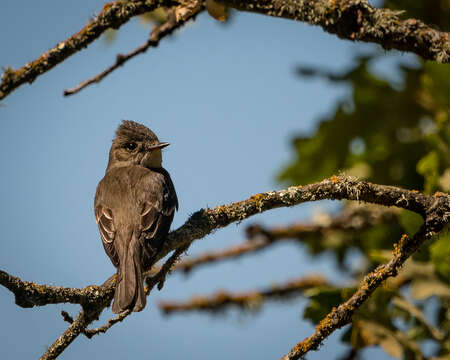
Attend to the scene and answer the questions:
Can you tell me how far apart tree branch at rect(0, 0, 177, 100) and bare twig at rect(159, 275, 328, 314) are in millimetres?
2766

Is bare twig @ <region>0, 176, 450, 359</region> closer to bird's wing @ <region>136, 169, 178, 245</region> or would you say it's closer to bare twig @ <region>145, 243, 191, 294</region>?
bare twig @ <region>145, 243, 191, 294</region>

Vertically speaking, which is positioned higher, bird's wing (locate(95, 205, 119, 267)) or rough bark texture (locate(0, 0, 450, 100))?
rough bark texture (locate(0, 0, 450, 100))

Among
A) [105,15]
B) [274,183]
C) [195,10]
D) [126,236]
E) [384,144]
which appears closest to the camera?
[105,15]

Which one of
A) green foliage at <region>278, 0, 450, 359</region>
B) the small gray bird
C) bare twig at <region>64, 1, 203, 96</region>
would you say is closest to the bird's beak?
the small gray bird

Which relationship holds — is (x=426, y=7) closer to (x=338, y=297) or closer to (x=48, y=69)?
(x=338, y=297)

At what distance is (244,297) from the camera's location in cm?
569

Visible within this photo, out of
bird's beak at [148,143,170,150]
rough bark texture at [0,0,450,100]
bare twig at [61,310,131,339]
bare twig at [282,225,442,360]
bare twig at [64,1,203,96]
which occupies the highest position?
bird's beak at [148,143,170,150]

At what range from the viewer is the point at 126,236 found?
550 centimetres

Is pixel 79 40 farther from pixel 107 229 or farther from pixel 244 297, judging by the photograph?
pixel 244 297

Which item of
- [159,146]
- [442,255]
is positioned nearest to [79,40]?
[442,255]

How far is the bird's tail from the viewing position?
4.15m

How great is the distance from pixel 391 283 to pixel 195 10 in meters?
2.75

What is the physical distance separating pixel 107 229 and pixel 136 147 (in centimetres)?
183

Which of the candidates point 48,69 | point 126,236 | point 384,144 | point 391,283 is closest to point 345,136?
point 384,144
